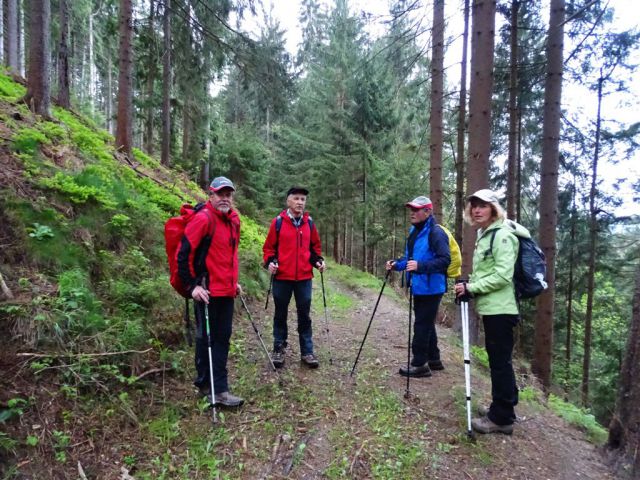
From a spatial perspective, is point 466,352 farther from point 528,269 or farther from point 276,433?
point 276,433

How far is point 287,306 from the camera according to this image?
515cm

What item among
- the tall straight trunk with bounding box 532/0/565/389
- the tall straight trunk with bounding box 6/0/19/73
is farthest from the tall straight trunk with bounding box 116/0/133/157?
the tall straight trunk with bounding box 532/0/565/389

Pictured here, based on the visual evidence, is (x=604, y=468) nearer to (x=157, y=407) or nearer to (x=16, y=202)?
(x=157, y=407)

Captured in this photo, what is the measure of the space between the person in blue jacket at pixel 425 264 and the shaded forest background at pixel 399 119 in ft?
6.39

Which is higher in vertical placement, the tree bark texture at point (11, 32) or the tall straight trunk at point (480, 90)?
the tree bark texture at point (11, 32)

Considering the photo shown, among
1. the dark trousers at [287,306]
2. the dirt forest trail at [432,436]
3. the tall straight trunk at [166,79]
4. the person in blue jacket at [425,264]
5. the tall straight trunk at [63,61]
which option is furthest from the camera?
the tall straight trunk at [166,79]

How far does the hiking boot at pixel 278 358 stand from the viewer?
5.07 m

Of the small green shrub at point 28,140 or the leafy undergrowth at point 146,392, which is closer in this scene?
the leafy undergrowth at point 146,392

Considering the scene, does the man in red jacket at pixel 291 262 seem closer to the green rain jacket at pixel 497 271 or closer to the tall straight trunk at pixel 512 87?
the green rain jacket at pixel 497 271

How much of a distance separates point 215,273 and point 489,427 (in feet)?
10.6

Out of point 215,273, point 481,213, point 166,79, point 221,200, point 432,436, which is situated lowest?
point 432,436

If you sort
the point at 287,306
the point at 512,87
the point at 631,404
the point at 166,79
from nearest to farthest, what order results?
the point at 631,404
the point at 287,306
the point at 512,87
the point at 166,79

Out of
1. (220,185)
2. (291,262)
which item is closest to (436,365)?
(291,262)

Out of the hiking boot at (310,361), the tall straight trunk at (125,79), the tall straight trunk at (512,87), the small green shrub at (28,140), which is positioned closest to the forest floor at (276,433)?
the hiking boot at (310,361)
